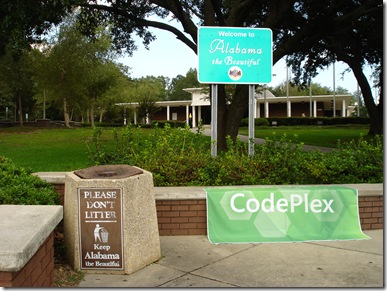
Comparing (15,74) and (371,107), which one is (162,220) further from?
(15,74)

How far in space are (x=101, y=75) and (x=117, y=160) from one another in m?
36.4

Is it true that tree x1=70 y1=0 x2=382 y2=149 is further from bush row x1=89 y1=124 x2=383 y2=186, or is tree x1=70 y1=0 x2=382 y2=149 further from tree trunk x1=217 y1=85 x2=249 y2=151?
bush row x1=89 y1=124 x2=383 y2=186

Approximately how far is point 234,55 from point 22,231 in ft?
17.6

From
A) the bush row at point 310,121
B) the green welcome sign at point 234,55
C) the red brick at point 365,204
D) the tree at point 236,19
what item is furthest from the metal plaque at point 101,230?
the bush row at point 310,121

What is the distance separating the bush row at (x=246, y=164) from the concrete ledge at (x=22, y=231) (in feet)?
7.76

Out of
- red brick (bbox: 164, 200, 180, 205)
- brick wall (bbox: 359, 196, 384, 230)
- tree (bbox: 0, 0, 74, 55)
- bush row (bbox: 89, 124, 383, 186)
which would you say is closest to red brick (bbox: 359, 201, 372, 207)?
brick wall (bbox: 359, 196, 384, 230)

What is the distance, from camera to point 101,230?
4238mm

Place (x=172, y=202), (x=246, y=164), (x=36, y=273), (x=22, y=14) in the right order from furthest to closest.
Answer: (x=22, y=14) → (x=246, y=164) → (x=172, y=202) → (x=36, y=273)

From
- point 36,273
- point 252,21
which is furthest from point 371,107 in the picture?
point 36,273

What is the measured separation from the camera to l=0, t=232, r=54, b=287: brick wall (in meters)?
2.86

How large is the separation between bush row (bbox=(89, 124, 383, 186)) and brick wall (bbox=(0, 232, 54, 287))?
259 cm

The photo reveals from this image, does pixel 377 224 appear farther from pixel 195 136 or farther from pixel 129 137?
pixel 129 137

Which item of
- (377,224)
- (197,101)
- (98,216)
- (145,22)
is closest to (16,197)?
(98,216)

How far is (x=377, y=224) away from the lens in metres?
5.84
